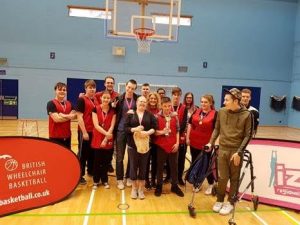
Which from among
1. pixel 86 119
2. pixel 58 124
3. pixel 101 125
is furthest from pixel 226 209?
pixel 58 124

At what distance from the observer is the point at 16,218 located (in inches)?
145

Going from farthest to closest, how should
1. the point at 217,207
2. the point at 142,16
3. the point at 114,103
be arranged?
1. the point at 142,16
2. the point at 114,103
3. the point at 217,207

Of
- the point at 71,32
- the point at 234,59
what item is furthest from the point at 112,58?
the point at 234,59

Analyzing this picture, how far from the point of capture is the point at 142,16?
824cm

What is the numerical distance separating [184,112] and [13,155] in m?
2.78

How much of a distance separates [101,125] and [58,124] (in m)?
0.70

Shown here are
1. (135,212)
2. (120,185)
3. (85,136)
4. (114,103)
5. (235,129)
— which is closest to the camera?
(235,129)

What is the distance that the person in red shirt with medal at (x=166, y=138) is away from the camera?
4.62 m

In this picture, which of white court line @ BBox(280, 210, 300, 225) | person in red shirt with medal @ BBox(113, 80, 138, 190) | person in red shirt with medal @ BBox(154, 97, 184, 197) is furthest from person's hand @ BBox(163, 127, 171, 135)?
white court line @ BBox(280, 210, 300, 225)

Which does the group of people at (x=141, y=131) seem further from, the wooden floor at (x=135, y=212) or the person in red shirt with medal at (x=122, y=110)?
the wooden floor at (x=135, y=212)

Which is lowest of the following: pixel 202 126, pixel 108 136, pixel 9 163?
pixel 9 163

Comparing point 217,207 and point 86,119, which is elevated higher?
point 86,119

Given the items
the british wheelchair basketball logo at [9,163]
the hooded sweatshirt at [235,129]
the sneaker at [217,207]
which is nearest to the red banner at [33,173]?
the british wheelchair basketball logo at [9,163]

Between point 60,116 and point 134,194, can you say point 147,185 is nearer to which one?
point 134,194
